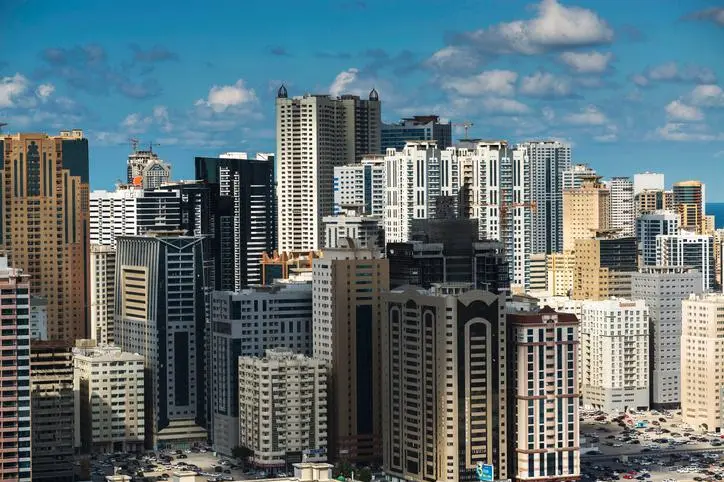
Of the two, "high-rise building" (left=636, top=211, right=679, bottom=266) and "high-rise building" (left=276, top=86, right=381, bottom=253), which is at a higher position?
"high-rise building" (left=276, top=86, right=381, bottom=253)

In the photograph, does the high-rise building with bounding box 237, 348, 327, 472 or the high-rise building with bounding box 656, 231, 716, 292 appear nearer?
the high-rise building with bounding box 237, 348, 327, 472

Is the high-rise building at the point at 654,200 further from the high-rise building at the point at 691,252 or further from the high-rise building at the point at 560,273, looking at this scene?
the high-rise building at the point at 560,273

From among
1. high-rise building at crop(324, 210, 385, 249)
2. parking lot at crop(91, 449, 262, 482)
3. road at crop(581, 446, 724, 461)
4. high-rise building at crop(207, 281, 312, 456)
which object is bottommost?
road at crop(581, 446, 724, 461)

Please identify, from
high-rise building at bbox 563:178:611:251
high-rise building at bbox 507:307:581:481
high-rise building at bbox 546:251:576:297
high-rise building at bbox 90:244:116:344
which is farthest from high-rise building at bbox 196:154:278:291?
high-rise building at bbox 507:307:581:481

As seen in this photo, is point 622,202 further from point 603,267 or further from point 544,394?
point 544,394

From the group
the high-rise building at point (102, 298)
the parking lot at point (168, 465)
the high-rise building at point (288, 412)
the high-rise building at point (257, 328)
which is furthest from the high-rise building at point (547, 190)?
the high-rise building at point (288, 412)

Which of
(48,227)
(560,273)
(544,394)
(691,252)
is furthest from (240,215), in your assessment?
(544,394)

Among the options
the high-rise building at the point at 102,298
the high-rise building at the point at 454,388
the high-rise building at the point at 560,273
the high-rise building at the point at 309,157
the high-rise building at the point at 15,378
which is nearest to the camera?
the high-rise building at the point at 15,378

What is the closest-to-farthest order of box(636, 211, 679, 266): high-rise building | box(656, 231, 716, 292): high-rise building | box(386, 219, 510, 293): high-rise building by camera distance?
box(386, 219, 510, 293): high-rise building
box(656, 231, 716, 292): high-rise building
box(636, 211, 679, 266): high-rise building

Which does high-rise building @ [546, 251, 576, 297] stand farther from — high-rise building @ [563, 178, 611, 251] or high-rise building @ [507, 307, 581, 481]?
high-rise building @ [507, 307, 581, 481]
